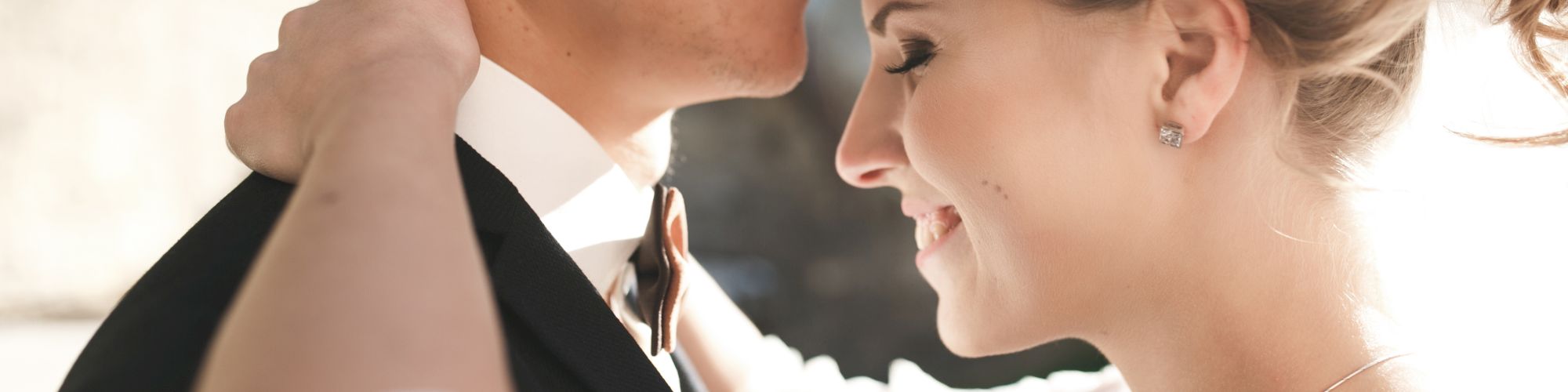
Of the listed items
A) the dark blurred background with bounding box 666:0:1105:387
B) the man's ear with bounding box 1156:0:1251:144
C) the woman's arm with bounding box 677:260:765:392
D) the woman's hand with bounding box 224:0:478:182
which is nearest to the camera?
the woman's hand with bounding box 224:0:478:182

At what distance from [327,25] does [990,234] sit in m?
0.66

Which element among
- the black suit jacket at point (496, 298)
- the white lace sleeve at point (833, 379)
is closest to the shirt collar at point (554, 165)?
the black suit jacket at point (496, 298)

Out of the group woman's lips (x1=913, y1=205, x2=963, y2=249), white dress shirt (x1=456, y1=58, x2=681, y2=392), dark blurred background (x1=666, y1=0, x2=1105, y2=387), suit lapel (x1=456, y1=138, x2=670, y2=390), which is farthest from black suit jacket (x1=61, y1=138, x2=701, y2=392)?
dark blurred background (x1=666, y1=0, x2=1105, y2=387)

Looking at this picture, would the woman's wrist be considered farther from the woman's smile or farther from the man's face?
the woman's smile

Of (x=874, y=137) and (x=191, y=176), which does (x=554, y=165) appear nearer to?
(x=874, y=137)

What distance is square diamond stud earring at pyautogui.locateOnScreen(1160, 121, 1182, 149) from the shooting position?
104cm

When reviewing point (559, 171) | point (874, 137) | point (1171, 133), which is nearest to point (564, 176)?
point (559, 171)

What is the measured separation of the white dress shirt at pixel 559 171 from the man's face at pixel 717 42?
0.20m

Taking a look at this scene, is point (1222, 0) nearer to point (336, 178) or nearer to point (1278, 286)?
point (1278, 286)

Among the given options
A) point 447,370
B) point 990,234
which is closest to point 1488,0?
point 990,234

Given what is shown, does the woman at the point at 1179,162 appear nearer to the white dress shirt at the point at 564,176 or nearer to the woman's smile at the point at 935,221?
the woman's smile at the point at 935,221

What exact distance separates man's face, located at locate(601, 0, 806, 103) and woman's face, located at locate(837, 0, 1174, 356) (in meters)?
0.25

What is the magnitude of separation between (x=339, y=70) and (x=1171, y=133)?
74 cm

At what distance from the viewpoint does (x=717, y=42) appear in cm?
135
